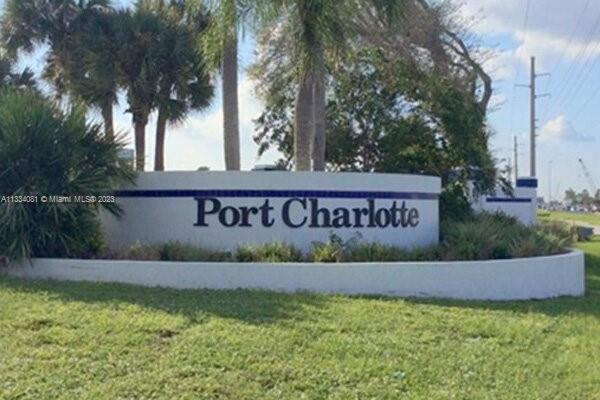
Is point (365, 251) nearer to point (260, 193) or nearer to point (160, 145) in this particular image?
point (260, 193)

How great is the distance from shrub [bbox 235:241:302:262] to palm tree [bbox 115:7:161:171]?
26.6 feet

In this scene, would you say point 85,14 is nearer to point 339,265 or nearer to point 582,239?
point 339,265

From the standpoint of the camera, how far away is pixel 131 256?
992 cm

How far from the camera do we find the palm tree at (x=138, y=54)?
57.1 ft

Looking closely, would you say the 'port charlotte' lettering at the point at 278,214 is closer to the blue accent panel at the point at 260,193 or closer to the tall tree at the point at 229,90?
the blue accent panel at the point at 260,193

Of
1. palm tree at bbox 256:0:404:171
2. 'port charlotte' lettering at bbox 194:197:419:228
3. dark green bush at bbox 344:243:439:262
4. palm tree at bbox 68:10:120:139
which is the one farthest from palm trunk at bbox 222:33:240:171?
palm tree at bbox 68:10:120:139

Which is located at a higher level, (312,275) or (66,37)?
(66,37)

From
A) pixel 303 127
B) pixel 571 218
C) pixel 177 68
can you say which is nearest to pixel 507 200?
pixel 177 68

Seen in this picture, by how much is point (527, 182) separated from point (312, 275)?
1955cm

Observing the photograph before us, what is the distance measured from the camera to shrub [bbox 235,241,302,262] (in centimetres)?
985

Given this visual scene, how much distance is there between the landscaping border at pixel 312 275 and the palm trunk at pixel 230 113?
120 inches

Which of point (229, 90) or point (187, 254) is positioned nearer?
point (187, 254)

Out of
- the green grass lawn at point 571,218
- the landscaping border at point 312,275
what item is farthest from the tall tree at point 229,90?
the green grass lawn at point 571,218

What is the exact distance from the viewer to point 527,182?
26.4 m
